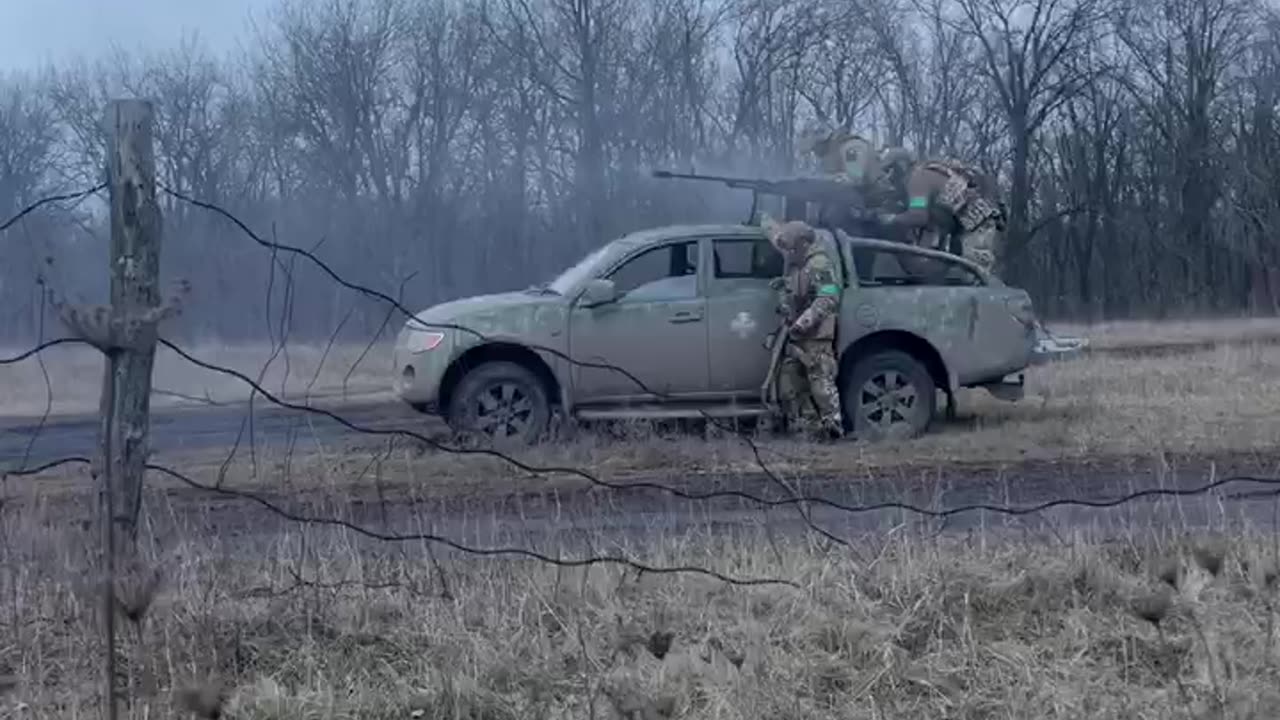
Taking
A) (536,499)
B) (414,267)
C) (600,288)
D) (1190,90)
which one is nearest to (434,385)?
(600,288)

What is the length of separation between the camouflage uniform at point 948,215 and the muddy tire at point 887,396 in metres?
1.74

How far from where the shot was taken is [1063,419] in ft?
43.2

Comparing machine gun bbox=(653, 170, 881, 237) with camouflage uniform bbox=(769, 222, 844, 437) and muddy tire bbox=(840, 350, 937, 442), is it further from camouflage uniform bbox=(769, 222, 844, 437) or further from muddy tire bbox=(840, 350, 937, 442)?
camouflage uniform bbox=(769, 222, 844, 437)

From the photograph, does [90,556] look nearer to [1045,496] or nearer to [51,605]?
[51,605]

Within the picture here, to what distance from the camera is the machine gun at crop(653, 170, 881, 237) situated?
14.3 metres

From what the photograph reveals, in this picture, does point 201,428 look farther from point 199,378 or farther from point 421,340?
point 199,378

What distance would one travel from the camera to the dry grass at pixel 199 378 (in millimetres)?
18938

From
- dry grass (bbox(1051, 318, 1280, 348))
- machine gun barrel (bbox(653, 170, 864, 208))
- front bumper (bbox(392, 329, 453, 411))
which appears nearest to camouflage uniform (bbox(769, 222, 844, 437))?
machine gun barrel (bbox(653, 170, 864, 208))

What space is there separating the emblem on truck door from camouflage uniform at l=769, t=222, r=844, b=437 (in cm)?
28

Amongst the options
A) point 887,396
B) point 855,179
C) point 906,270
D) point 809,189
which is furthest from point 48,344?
point 855,179

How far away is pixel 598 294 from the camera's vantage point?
12117mm

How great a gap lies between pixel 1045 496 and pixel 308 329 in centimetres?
2054

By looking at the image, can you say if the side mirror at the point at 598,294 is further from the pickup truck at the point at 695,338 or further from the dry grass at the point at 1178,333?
the dry grass at the point at 1178,333

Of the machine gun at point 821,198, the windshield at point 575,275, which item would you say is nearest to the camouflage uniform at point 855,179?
the machine gun at point 821,198
